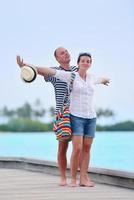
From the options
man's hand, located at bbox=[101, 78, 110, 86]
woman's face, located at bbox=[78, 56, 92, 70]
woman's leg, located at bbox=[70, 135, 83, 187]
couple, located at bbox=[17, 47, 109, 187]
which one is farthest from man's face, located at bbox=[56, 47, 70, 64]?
woman's leg, located at bbox=[70, 135, 83, 187]

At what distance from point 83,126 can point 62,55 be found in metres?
0.57

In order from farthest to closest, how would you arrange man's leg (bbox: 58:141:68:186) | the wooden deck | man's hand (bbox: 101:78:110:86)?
1. man's hand (bbox: 101:78:110:86)
2. man's leg (bbox: 58:141:68:186)
3. the wooden deck

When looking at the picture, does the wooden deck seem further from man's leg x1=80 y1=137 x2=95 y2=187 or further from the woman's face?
the woman's face

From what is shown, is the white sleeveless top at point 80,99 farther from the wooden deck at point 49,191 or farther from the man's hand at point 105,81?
the wooden deck at point 49,191

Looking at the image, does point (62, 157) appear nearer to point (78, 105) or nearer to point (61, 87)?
point (78, 105)

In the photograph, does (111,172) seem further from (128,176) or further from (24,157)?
(24,157)

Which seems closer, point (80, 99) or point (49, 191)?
point (49, 191)

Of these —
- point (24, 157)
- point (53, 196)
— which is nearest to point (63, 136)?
point (53, 196)

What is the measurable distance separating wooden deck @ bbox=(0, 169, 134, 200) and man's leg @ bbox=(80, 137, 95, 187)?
0.30ft

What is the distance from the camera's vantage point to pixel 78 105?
6500mm

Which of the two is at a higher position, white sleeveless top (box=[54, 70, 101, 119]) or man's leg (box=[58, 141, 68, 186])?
white sleeveless top (box=[54, 70, 101, 119])

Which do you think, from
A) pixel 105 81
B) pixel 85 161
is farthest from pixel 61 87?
pixel 85 161

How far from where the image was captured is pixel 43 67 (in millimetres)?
6371

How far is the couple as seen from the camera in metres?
6.47
